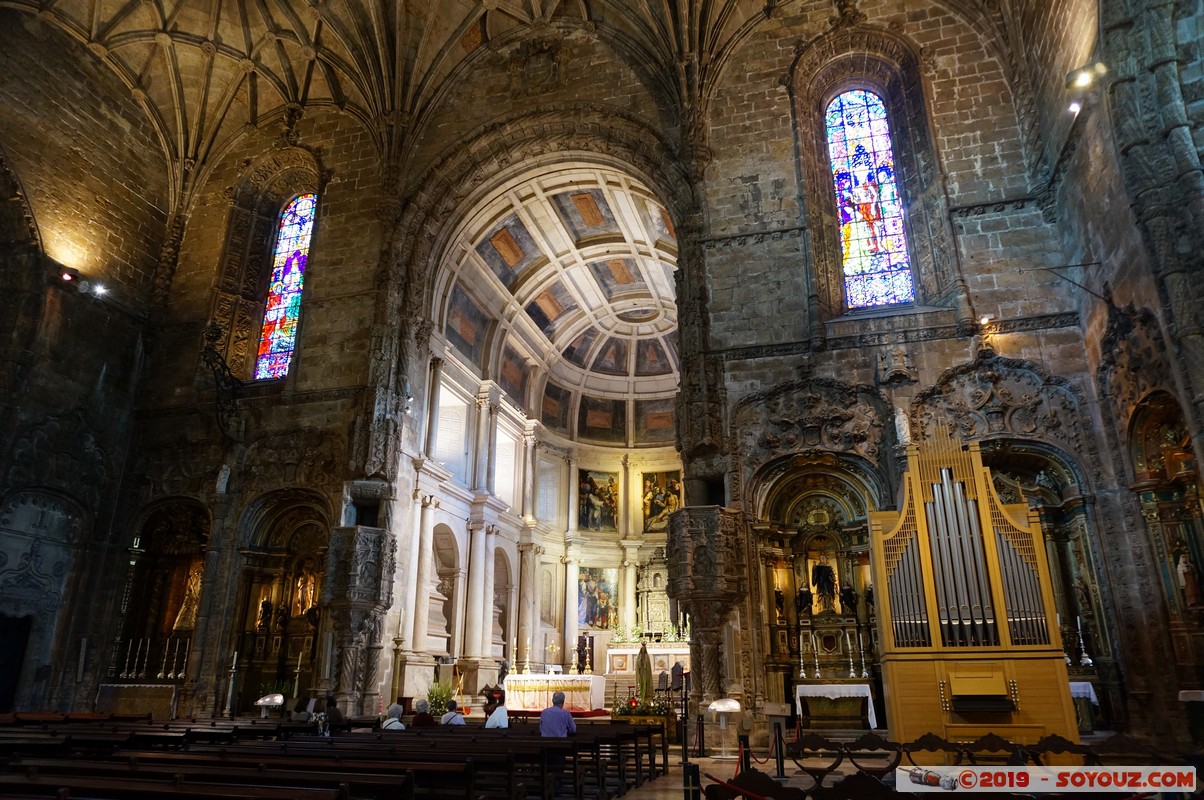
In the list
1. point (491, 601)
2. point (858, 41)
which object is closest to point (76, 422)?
point (491, 601)

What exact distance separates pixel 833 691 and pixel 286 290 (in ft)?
50.8

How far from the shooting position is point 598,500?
2772cm

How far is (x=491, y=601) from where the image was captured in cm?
2231

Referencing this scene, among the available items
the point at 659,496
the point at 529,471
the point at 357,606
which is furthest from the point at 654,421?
the point at 357,606

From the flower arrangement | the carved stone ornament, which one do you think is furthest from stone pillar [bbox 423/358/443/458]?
the carved stone ornament

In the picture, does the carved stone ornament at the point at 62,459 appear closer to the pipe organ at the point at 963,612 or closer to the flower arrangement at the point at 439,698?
the flower arrangement at the point at 439,698

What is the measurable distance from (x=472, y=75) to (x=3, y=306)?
1156 cm

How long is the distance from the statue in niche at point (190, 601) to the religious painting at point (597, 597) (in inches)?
480

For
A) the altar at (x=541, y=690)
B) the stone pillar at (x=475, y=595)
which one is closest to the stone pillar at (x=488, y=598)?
the stone pillar at (x=475, y=595)

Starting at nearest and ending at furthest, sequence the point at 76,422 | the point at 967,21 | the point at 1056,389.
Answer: the point at 1056,389
the point at 967,21
the point at 76,422

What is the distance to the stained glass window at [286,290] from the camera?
18906 mm

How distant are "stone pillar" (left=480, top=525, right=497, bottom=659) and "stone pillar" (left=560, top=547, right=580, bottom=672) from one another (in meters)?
3.51

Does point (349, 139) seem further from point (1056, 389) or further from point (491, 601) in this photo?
point (1056, 389)

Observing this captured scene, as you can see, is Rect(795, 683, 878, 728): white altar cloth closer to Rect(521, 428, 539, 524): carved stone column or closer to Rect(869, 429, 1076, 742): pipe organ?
Rect(869, 429, 1076, 742): pipe organ
